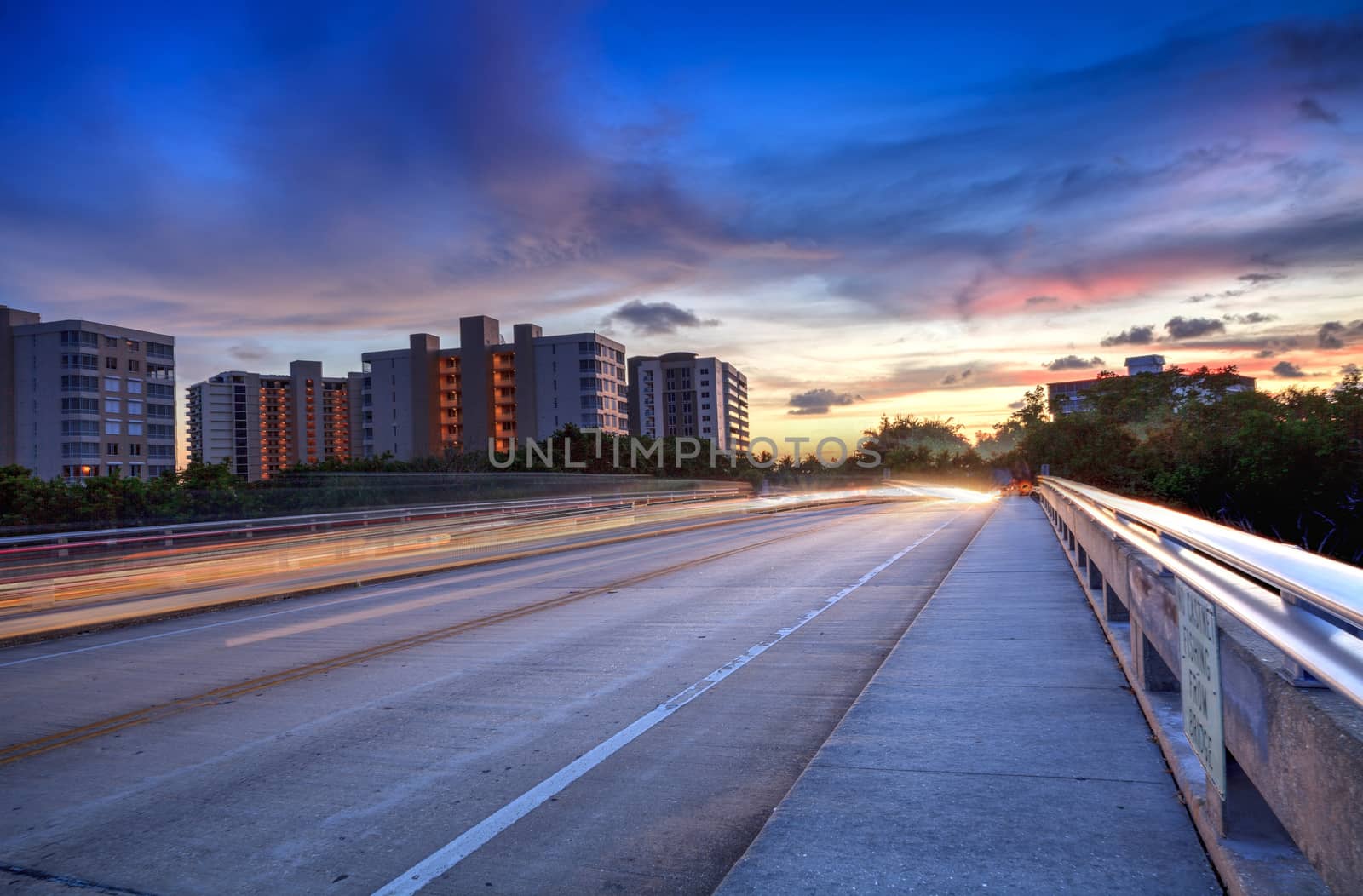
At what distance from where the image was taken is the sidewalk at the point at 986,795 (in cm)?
407

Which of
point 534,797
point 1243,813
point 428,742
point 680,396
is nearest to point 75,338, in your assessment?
point 680,396

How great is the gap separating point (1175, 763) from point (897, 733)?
1757mm

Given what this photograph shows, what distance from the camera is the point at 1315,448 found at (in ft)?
145

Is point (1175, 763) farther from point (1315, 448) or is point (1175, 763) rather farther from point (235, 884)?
point (1315, 448)

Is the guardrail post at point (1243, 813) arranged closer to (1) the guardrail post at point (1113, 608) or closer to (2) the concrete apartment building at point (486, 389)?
(1) the guardrail post at point (1113, 608)

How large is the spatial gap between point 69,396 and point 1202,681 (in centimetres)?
11425

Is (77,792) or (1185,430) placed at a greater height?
(1185,430)

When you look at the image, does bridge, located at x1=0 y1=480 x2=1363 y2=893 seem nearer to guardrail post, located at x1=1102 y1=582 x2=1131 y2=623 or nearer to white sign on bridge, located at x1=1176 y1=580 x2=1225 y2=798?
white sign on bridge, located at x1=1176 y1=580 x2=1225 y2=798

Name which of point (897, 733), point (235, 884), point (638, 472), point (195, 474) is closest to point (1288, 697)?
point (897, 733)

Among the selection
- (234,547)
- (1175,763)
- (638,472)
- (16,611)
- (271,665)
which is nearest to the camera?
(1175,763)

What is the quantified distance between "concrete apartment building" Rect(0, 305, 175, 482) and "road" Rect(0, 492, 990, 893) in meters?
101

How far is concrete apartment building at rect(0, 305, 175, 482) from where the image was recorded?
9756 centimetres

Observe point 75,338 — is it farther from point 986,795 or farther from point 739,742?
point 986,795

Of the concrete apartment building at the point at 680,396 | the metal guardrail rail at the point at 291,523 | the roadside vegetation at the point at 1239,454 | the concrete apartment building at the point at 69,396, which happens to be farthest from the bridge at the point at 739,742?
the concrete apartment building at the point at 680,396
